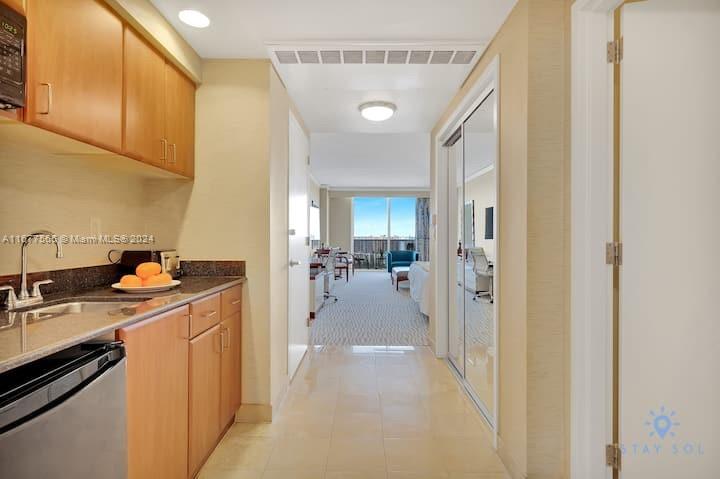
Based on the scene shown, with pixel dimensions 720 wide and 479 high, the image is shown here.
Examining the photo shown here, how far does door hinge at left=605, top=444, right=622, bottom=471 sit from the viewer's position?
61.3 inches

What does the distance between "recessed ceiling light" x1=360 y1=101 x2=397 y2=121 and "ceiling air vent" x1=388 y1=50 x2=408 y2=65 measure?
2.34 feet

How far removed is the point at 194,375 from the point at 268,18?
74.6 inches

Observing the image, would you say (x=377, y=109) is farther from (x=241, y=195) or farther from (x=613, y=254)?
(x=613, y=254)

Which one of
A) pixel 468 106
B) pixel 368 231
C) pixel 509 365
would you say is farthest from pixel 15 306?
pixel 368 231

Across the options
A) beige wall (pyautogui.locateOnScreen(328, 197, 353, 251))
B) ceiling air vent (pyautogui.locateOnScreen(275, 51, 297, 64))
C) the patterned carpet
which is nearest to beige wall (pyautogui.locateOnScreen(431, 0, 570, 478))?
ceiling air vent (pyautogui.locateOnScreen(275, 51, 297, 64))

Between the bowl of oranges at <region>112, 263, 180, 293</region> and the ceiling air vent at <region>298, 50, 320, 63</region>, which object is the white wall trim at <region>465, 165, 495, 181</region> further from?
the bowl of oranges at <region>112, 263, 180, 293</region>

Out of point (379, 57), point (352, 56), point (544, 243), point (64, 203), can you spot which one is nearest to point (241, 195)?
point (64, 203)

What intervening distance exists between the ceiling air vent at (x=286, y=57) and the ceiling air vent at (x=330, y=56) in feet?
0.61

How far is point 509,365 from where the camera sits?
1.88 m

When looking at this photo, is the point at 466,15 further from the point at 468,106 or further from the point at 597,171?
the point at 597,171

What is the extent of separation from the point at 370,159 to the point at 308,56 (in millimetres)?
4671

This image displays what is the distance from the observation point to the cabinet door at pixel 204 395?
174cm

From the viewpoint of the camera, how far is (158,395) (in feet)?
4.75

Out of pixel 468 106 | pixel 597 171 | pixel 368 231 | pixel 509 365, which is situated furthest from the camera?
pixel 368 231
